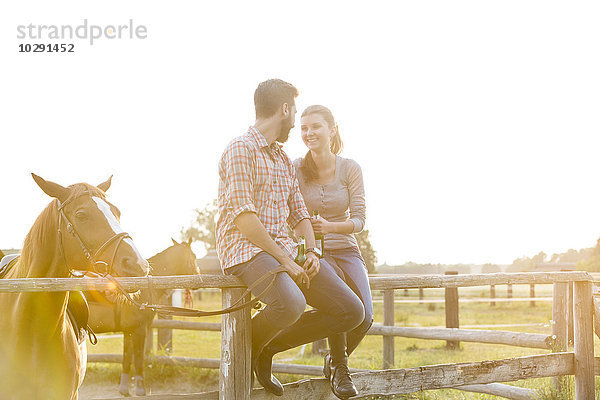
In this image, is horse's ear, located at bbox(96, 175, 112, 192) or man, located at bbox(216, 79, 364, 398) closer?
man, located at bbox(216, 79, 364, 398)

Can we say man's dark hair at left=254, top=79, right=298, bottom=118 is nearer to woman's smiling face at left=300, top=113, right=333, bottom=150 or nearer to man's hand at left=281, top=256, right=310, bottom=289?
woman's smiling face at left=300, top=113, right=333, bottom=150

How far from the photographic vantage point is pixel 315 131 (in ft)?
13.6

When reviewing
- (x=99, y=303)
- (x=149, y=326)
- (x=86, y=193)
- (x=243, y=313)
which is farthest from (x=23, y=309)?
(x=149, y=326)

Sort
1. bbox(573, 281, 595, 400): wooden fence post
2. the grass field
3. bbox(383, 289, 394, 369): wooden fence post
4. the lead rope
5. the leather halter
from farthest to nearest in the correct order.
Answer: bbox(383, 289, 394, 369): wooden fence post < the grass field < bbox(573, 281, 595, 400): wooden fence post < the leather halter < the lead rope

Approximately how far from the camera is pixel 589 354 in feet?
17.1

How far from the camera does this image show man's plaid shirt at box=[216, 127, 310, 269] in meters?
3.27

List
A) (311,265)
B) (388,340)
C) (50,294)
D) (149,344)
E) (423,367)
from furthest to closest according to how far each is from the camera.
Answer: (149,344), (388,340), (423,367), (50,294), (311,265)

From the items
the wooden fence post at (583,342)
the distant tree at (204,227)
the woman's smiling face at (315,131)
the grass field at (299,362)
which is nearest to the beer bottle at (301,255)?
the woman's smiling face at (315,131)

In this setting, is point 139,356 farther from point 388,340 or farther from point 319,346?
point 319,346

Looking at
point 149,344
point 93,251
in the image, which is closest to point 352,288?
point 93,251

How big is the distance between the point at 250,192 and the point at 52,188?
49.7 inches

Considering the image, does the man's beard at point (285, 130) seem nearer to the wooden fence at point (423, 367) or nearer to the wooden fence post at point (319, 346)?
the wooden fence at point (423, 367)

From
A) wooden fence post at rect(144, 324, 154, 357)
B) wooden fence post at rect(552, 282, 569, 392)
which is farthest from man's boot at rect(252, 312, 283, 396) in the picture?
wooden fence post at rect(144, 324, 154, 357)

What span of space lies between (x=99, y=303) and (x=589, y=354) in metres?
6.20
